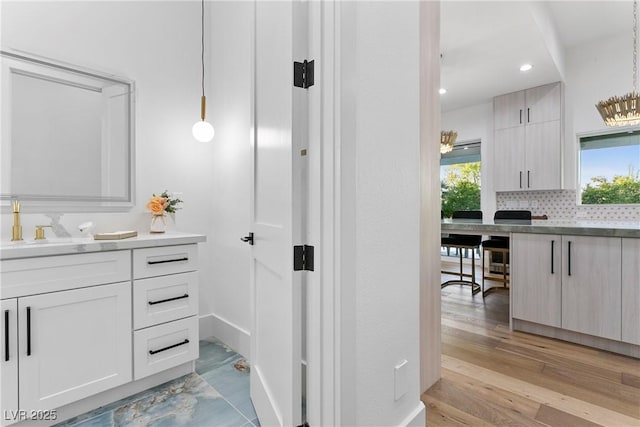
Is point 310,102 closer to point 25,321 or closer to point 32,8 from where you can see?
point 25,321

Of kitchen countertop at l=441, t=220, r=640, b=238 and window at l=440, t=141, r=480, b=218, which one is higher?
window at l=440, t=141, r=480, b=218

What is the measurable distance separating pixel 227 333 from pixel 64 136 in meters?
1.71

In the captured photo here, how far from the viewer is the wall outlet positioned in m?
1.30

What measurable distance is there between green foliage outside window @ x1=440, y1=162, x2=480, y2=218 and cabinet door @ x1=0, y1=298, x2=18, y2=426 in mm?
6014

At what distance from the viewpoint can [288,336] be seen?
118cm

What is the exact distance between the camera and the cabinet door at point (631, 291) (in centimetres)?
214

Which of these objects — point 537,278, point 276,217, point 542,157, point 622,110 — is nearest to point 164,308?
point 276,217

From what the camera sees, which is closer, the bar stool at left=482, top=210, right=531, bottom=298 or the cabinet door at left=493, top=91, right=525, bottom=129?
the bar stool at left=482, top=210, right=531, bottom=298

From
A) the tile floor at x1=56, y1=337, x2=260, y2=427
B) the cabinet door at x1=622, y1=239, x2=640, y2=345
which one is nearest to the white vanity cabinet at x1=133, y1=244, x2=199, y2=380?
the tile floor at x1=56, y1=337, x2=260, y2=427

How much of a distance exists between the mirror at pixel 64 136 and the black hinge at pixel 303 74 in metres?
1.64

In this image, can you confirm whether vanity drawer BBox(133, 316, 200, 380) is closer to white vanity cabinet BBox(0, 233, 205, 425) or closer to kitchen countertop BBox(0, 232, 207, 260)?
Result: white vanity cabinet BBox(0, 233, 205, 425)

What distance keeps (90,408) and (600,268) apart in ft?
11.0

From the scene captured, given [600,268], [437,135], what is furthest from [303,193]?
[600,268]

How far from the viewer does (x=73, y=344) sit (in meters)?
1.53
